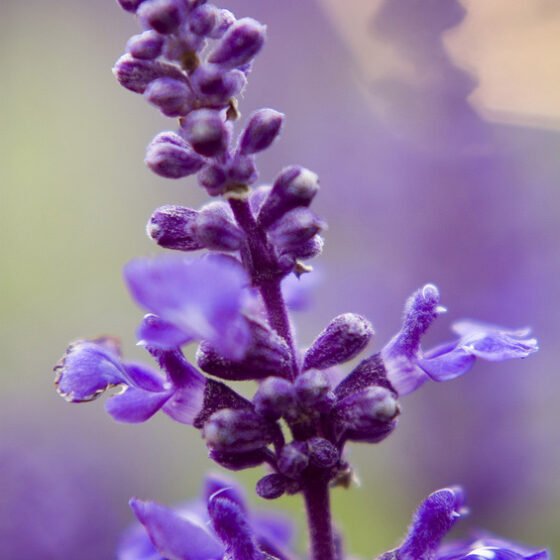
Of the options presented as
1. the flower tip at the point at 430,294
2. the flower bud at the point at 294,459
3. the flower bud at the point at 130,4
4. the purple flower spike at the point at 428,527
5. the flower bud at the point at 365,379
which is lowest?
the purple flower spike at the point at 428,527

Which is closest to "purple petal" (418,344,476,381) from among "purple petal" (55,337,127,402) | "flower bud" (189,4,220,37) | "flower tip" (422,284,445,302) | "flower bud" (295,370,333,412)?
"flower tip" (422,284,445,302)

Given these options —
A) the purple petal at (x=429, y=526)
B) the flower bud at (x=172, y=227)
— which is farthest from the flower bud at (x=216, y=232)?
the purple petal at (x=429, y=526)

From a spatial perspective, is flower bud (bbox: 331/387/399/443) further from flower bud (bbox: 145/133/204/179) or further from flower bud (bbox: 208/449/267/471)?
flower bud (bbox: 145/133/204/179)

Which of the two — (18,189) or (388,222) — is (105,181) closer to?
(18,189)

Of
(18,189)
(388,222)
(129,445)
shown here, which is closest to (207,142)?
(388,222)

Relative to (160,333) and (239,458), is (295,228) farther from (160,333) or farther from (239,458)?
(239,458)

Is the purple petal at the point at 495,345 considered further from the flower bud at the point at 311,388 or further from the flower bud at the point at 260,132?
the flower bud at the point at 260,132
